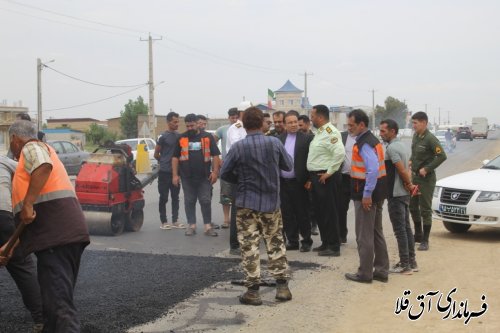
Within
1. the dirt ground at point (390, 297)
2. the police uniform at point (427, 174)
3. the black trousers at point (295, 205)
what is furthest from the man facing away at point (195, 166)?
the police uniform at point (427, 174)

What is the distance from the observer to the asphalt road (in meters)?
5.52

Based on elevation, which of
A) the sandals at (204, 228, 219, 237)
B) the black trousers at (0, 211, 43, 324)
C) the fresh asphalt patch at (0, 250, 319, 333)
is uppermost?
the black trousers at (0, 211, 43, 324)

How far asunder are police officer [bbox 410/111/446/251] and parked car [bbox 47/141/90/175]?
57.0ft

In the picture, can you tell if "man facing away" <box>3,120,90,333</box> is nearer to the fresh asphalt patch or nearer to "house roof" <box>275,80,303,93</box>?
the fresh asphalt patch

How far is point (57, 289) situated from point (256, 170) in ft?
8.01

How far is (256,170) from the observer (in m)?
6.23

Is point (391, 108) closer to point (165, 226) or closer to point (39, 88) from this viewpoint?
point (39, 88)

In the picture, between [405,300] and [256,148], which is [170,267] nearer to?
[256,148]

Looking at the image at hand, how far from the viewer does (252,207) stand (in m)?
6.12

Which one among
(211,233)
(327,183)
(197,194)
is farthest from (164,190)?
(327,183)

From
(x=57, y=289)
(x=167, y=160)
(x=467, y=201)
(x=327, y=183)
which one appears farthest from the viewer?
(x=167, y=160)

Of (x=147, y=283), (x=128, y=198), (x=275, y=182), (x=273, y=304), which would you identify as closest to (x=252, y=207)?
(x=275, y=182)

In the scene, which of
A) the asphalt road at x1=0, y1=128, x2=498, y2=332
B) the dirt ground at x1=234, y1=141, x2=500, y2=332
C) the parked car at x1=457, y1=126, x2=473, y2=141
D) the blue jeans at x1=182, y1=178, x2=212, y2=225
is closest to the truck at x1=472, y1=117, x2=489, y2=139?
→ the parked car at x1=457, y1=126, x2=473, y2=141

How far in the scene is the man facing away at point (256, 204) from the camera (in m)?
6.10
